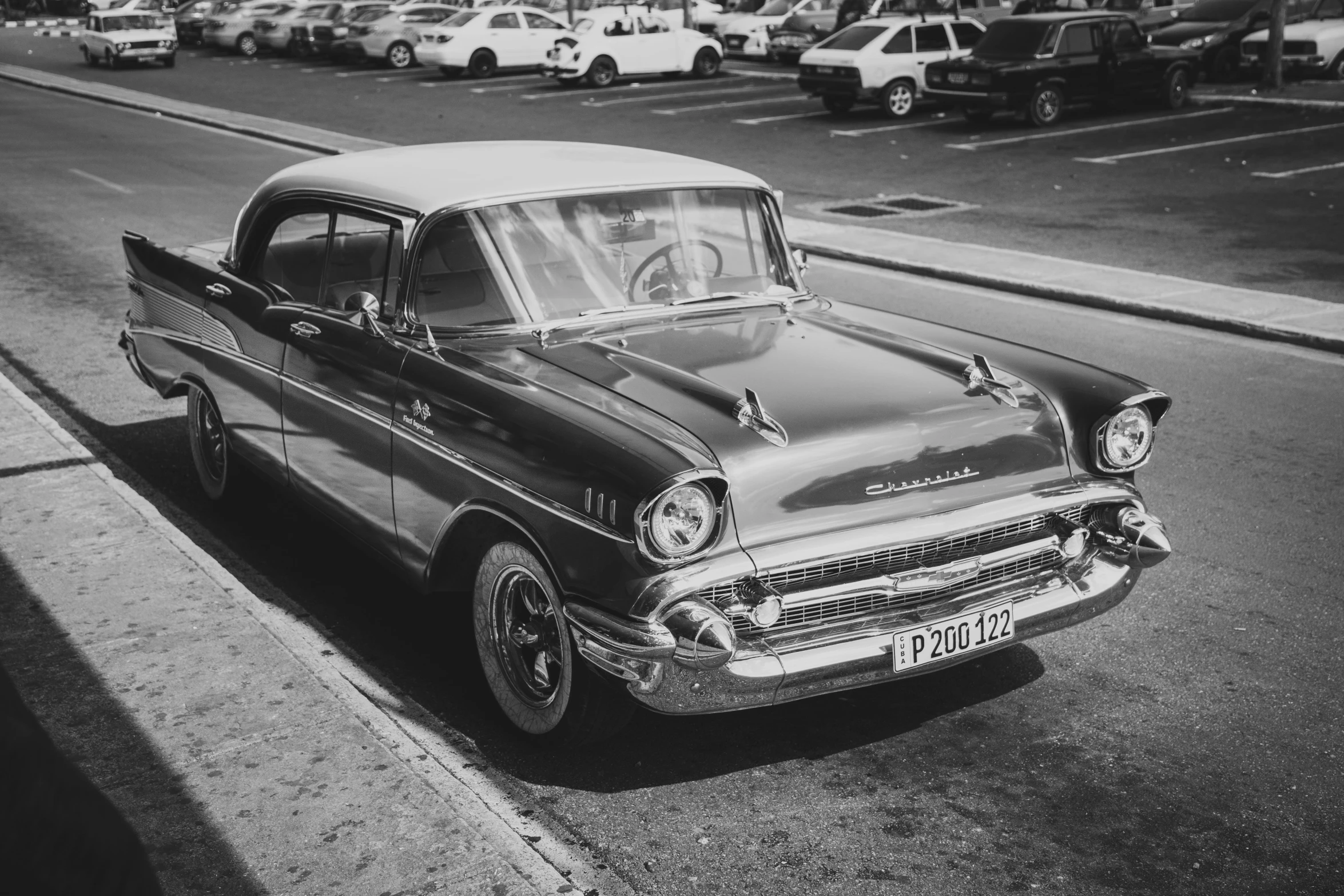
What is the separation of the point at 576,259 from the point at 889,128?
61.0ft

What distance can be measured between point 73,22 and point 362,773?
7462 centimetres

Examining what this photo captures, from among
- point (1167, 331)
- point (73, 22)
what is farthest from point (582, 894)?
point (73, 22)

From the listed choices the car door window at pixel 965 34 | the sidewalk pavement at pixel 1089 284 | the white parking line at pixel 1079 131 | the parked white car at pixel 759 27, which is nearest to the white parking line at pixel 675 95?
the car door window at pixel 965 34

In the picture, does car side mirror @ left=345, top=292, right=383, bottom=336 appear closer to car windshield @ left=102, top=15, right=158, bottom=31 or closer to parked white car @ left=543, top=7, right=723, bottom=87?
parked white car @ left=543, top=7, right=723, bottom=87

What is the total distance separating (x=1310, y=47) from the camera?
2558 centimetres

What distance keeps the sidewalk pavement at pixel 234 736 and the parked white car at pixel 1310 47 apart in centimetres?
2521

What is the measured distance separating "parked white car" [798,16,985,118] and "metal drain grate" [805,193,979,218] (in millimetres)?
7894

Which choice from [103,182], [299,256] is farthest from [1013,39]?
[299,256]

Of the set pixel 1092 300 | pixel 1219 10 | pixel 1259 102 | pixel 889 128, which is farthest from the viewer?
pixel 1219 10

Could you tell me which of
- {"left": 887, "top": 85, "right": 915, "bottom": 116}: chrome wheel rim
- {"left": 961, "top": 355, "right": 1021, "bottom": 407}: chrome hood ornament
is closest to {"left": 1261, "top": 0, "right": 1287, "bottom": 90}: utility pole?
{"left": 887, "top": 85, "right": 915, "bottom": 116}: chrome wheel rim

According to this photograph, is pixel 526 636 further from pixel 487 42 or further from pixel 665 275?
pixel 487 42

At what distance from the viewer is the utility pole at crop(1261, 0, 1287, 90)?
24.0 m

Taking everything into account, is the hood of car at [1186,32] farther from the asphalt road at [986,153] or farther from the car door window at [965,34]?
the asphalt road at [986,153]

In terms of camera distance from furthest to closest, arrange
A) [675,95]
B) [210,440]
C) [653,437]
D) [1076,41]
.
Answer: [675,95] → [1076,41] → [210,440] → [653,437]
